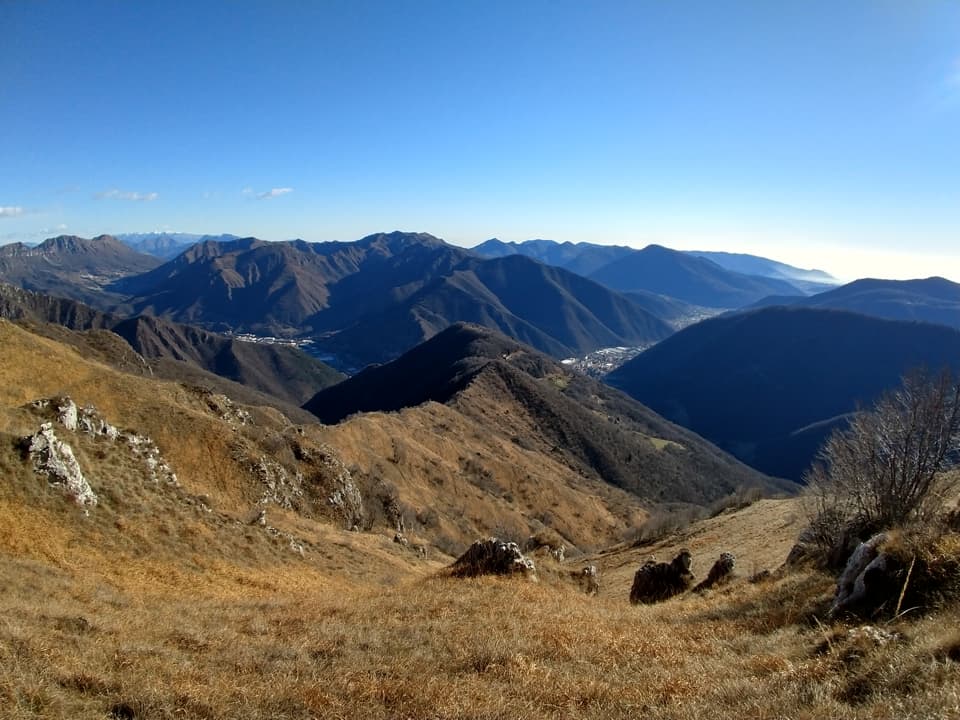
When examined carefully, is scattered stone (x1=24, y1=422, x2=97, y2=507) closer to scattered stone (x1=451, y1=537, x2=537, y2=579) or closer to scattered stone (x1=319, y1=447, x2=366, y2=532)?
scattered stone (x1=451, y1=537, x2=537, y2=579)

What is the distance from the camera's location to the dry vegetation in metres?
7.69

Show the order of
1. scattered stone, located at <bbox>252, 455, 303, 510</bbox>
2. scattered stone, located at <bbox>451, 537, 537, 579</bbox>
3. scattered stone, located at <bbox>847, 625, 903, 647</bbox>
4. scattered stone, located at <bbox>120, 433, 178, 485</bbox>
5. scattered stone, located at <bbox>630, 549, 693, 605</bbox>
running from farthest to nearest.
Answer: scattered stone, located at <bbox>252, 455, 303, 510</bbox>, scattered stone, located at <bbox>120, 433, 178, 485</bbox>, scattered stone, located at <bbox>630, 549, 693, 605</bbox>, scattered stone, located at <bbox>451, 537, 537, 579</bbox>, scattered stone, located at <bbox>847, 625, 903, 647</bbox>

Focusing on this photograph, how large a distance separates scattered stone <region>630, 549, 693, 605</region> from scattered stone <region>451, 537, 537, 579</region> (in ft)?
19.0

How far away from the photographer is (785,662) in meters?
9.35

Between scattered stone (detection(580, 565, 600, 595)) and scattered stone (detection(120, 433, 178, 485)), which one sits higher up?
scattered stone (detection(120, 433, 178, 485))

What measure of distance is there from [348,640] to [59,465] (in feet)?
51.2

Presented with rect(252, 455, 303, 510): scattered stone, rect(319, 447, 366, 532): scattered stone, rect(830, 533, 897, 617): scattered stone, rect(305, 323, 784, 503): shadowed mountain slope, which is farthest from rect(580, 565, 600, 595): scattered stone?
rect(305, 323, 784, 503): shadowed mountain slope

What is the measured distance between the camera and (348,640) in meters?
11.3

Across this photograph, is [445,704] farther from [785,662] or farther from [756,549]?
[756,549]

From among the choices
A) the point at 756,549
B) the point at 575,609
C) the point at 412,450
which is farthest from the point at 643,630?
the point at 412,450

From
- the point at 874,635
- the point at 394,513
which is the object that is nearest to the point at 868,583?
the point at 874,635

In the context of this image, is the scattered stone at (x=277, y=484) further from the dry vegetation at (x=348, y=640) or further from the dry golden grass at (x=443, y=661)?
the dry golden grass at (x=443, y=661)

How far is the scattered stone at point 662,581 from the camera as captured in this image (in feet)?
75.3

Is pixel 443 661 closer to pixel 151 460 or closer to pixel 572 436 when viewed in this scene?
pixel 151 460
